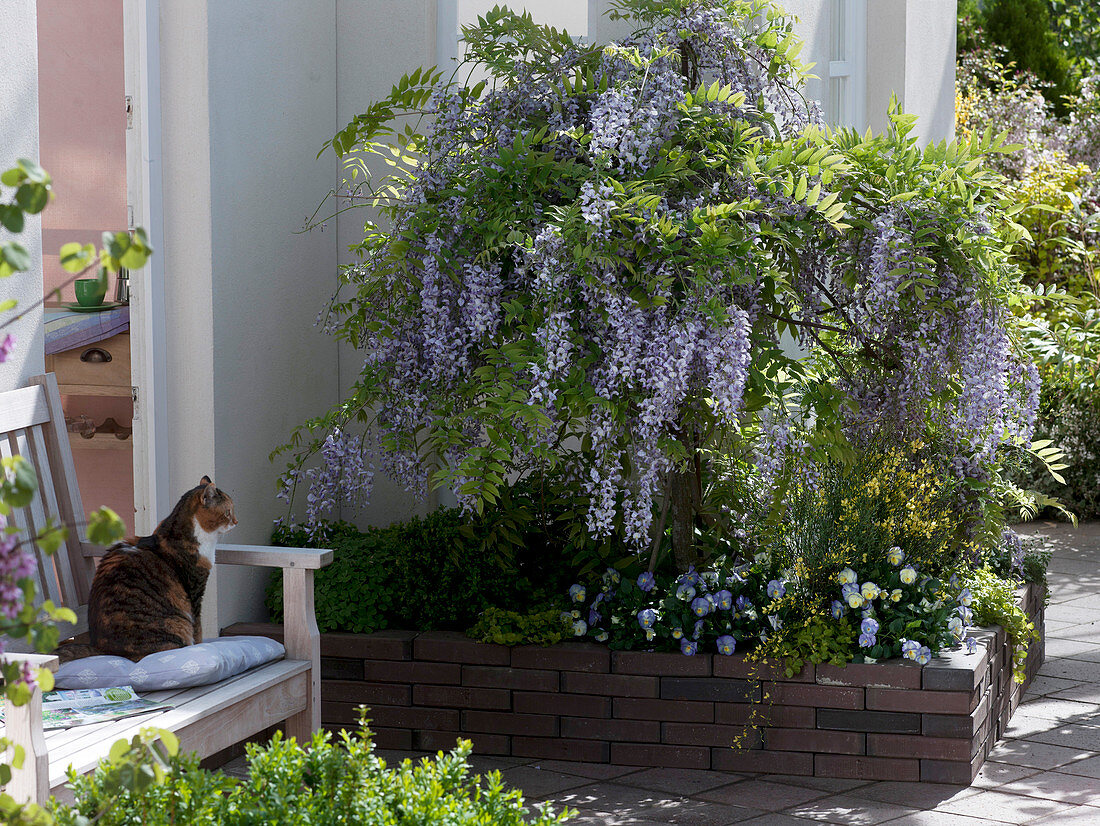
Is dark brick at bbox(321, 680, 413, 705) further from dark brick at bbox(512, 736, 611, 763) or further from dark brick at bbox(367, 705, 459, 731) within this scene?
dark brick at bbox(512, 736, 611, 763)

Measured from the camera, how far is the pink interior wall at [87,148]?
3955 millimetres

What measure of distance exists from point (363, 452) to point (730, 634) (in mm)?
1225

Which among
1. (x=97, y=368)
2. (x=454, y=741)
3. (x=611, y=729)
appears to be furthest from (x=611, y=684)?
(x=97, y=368)

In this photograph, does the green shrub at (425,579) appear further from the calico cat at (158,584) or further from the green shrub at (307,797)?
the green shrub at (307,797)

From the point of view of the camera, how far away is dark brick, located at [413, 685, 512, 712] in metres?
3.67

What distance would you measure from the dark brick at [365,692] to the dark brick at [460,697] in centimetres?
4

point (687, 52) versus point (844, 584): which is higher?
point (687, 52)

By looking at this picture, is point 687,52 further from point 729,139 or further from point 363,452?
point 363,452

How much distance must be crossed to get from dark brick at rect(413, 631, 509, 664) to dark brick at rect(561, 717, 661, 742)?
0.28 meters

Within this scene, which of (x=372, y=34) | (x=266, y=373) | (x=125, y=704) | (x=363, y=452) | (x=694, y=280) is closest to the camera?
(x=125, y=704)

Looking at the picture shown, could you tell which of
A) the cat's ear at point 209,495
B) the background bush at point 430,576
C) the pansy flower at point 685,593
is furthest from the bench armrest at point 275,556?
the pansy flower at point 685,593

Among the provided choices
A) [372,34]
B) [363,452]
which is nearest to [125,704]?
[363,452]

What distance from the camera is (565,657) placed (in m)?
3.61

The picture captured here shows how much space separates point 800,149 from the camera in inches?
135
